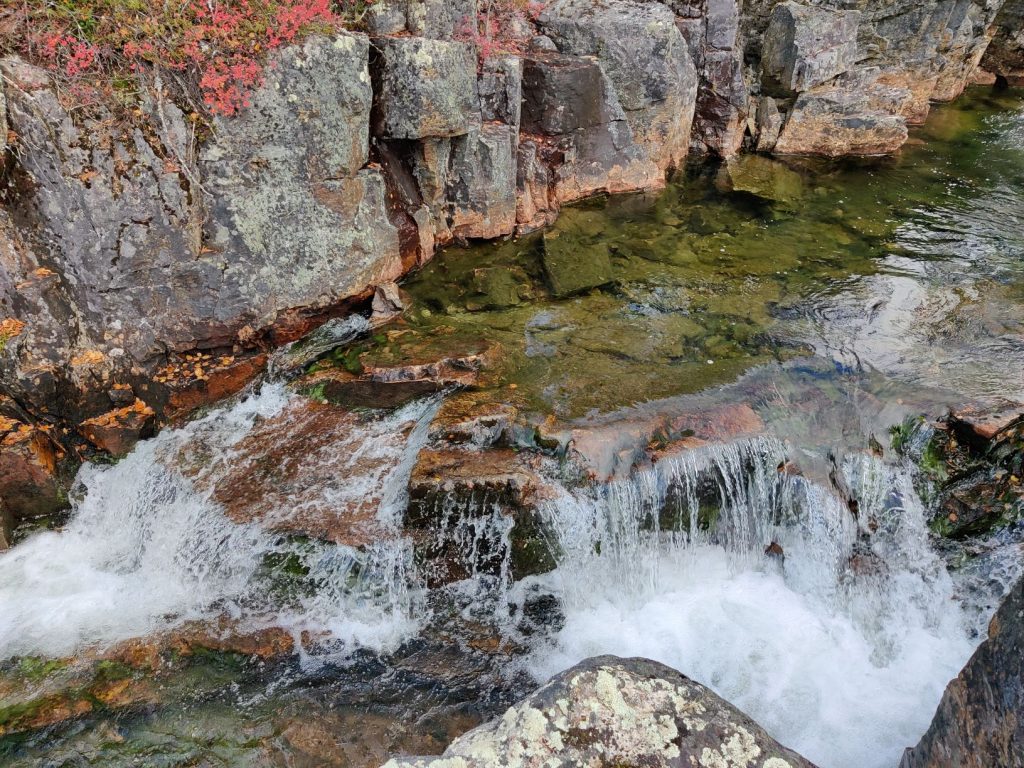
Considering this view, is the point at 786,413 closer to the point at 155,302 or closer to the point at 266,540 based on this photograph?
the point at 266,540

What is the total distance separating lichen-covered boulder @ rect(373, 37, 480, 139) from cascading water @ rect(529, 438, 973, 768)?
5.41m

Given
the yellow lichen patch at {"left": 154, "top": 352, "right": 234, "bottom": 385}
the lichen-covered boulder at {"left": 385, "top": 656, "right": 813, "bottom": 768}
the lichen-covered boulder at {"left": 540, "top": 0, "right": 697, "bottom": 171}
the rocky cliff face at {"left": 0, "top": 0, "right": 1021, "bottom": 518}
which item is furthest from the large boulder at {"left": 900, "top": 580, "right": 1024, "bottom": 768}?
the lichen-covered boulder at {"left": 540, "top": 0, "right": 697, "bottom": 171}

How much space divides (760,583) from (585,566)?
1.76 metres

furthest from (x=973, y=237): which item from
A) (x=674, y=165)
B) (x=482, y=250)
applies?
(x=482, y=250)

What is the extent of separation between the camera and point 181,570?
605 cm

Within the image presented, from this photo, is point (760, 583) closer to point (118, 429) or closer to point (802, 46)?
point (118, 429)

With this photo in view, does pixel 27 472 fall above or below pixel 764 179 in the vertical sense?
below

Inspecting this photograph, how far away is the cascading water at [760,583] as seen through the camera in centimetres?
551

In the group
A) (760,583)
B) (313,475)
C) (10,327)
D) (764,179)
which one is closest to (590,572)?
(760,583)

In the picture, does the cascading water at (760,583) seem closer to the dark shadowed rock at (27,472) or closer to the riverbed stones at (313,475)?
the riverbed stones at (313,475)

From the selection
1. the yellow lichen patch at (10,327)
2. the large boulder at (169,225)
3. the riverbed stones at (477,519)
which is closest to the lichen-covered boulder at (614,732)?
the riverbed stones at (477,519)

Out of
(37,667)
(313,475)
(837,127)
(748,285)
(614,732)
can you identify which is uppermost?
(837,127)

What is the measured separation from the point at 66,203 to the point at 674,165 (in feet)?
33.9

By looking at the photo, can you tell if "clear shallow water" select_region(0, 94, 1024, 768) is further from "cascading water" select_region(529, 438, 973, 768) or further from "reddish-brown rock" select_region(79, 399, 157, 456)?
"reddish-brown rock" select_region(79, 399, 157, 456)
